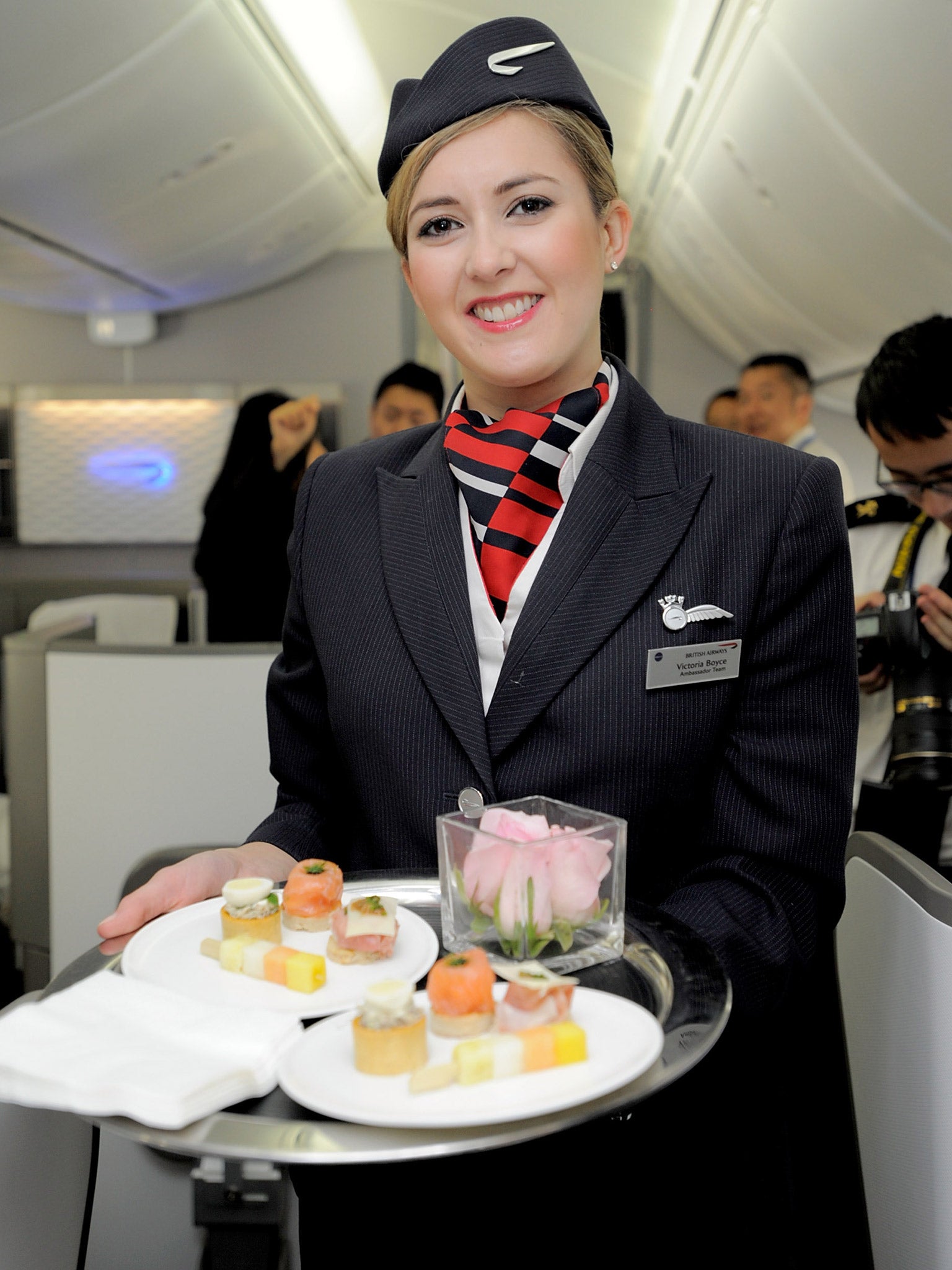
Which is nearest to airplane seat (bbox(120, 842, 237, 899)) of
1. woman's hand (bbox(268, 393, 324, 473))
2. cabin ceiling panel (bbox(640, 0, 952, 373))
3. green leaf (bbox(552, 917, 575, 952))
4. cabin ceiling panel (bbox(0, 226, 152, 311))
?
green leaf (bbox(552, 917, 575, 952))

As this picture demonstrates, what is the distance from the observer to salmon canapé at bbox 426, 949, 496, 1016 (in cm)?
79

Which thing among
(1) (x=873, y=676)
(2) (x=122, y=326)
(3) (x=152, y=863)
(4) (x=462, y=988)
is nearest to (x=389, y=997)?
(4) (x=462, y=988)

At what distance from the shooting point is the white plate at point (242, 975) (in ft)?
2.81

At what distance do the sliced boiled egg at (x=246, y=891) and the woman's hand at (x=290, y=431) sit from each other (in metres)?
2.47

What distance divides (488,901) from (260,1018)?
204mm

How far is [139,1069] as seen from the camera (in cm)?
73

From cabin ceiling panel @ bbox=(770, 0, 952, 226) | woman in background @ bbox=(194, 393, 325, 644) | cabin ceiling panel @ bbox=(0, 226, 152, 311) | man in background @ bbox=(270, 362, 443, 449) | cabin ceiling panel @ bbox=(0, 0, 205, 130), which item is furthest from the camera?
cabin ceiling panel @ bbox=(0, 226, 152, 311)

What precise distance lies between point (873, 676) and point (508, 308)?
1.28 m

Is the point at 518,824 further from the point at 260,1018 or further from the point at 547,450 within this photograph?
the point at 547,450

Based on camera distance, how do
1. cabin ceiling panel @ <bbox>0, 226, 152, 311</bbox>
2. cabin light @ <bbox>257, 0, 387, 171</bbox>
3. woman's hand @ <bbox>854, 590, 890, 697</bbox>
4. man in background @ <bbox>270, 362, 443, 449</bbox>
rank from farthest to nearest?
cabin ceiling panel @ <bbox>0, 226, 152, 311</bbox> < cabin light @ <bbox>257, 0, 387, 171</bbox> < man in background @ <bbox>270, 362, 443, 449</bbox> < woman's hand @ <bbox>854, 590, 890, 697</bbox>

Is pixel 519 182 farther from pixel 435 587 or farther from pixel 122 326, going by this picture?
pixel 122 326

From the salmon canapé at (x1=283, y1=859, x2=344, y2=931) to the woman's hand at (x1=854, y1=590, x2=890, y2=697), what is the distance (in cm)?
141

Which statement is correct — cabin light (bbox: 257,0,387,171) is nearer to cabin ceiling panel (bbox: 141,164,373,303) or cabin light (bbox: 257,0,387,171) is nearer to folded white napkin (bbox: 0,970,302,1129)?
cabin ceiling panel (bbox: 141,164,373,303)

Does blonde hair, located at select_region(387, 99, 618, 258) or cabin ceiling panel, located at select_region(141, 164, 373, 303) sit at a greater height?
cabin ceiling panel, located at select_region(141, 164, 373, 303)
